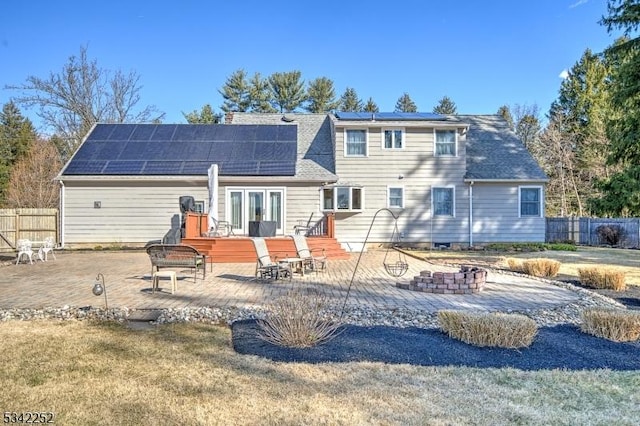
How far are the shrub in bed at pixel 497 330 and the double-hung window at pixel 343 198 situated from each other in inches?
524

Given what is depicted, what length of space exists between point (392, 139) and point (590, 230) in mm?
11941

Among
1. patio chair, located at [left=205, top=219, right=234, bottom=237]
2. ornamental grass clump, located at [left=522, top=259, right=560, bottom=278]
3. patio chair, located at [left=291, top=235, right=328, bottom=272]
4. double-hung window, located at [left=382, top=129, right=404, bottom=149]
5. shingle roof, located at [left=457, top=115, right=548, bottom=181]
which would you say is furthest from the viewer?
shingle roof, located at [left=457, top=115, right=548, bottom=181]

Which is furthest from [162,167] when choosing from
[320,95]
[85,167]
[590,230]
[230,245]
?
[320,95]

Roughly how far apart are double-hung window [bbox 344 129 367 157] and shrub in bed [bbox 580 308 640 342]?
1404 centimetres

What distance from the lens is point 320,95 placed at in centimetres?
4041

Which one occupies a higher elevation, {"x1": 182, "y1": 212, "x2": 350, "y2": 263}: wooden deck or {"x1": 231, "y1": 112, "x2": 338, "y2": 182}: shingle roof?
{"x1": 231, "y1": 112, "x2": 338, "y2": 182}: shingle roof

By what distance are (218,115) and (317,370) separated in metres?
37.3

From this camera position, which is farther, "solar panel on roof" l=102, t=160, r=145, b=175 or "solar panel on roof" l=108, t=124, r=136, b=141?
"solar panel on roof" l=108, t=124, r=136, b=141

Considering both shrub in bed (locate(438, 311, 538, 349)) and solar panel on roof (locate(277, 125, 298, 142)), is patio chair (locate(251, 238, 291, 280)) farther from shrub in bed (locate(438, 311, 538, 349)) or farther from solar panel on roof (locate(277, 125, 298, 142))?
solar panel on roof (locate(277, 125, 298, 142))

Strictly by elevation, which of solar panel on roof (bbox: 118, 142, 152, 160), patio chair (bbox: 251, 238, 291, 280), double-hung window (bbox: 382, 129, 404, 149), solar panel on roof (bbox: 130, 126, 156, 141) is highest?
solar panel on roof (bbox: 130, 126, 156, 141)

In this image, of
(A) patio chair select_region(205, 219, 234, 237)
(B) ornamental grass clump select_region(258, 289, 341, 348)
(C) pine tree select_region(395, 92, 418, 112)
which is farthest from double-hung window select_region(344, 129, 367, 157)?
(C) pine tree select_region(395, 92, 418, 112)

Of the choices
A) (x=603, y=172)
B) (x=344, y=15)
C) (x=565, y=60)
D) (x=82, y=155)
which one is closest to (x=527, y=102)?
(x=565, y=60)

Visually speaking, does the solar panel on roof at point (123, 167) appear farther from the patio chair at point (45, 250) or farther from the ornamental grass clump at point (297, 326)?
the ornamental grass clump at point (297, 326)

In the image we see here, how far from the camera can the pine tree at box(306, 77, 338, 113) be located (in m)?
40.3
